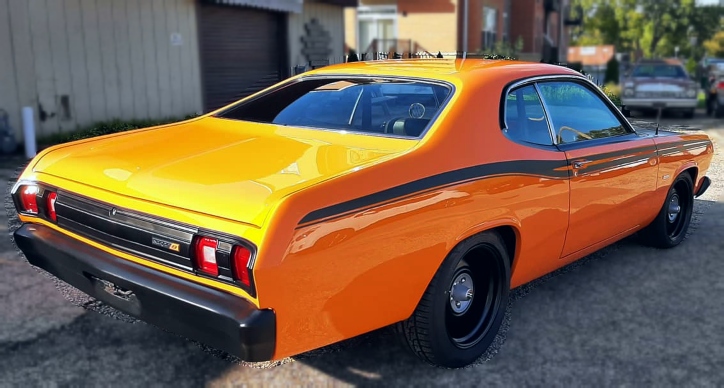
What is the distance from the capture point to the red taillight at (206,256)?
8.21 ft

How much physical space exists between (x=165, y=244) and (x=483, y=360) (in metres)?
1.75

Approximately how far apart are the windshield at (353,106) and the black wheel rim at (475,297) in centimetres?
75

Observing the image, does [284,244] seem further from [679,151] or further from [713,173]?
[713,173]

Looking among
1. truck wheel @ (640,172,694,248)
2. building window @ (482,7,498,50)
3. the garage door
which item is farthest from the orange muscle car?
building window @ (482,7,498,50)

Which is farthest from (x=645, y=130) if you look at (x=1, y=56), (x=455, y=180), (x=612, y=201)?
(x=1, y=56)

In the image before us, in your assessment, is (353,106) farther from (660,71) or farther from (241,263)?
(660,71)

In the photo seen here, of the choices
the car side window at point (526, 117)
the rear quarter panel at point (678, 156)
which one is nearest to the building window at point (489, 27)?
the rear quarter panel at point (678, 156)

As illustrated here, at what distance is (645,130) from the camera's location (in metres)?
4.93

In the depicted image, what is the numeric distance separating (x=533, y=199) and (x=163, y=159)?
1920 mm

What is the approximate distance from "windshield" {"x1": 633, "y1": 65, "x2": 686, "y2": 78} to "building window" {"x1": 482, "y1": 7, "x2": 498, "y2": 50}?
22.7 ft

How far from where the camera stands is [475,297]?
137 inches

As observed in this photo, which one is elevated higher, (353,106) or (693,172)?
(353,106)

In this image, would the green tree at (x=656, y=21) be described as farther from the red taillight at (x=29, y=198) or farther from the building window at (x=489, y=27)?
the red taillight at (x=29, y=198)

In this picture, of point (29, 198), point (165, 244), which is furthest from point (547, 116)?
point (29, 198)
